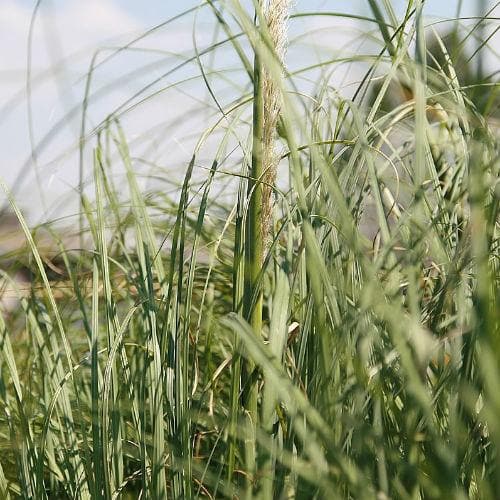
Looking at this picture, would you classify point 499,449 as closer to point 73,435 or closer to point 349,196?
point 349,196

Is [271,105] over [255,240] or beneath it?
over

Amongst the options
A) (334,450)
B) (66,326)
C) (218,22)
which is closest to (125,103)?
(218,22)

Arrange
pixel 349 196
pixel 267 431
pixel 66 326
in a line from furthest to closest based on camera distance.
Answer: pixel 66 326 → pixel 349 196 → pixel 267 431

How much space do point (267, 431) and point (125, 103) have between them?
0.59 meters

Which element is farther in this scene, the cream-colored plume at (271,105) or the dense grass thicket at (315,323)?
the cream-colored plume at (271,105)

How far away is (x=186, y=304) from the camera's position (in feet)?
3.94

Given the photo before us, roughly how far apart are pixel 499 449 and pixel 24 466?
88cm

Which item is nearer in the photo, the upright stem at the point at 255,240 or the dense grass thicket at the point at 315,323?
the dense grass thicket at the point at 315,323

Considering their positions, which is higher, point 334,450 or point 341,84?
point 341,84

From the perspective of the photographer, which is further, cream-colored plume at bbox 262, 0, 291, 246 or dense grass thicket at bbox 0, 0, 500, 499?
cream-colored plume at bbox 262, 0, 291, 246

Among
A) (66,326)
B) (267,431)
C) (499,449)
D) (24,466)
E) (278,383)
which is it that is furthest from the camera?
(66,326)

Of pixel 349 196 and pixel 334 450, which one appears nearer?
pixel 334 450

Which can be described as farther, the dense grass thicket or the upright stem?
the upright stem

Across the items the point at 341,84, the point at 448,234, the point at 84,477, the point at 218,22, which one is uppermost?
the point at 218,22
